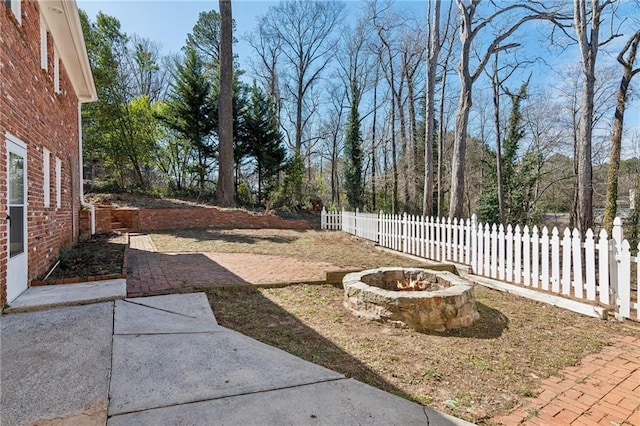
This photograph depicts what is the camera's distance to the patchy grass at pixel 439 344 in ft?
8.44

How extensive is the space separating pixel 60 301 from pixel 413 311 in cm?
394

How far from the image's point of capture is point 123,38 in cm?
1853

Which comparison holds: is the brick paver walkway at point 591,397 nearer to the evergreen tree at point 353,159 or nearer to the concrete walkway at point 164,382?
the concrete walkway at point 164,382

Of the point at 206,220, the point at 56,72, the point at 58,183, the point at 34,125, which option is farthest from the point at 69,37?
the point at 206,220

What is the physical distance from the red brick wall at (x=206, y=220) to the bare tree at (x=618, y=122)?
34.3ft

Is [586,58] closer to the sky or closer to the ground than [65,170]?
closer to the sky

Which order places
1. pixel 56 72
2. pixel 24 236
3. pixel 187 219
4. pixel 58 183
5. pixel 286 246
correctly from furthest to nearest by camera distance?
pixel 187 219 < pixel 286 246 < pixel 56 72 < pixel 58 183 < pixel 24 236

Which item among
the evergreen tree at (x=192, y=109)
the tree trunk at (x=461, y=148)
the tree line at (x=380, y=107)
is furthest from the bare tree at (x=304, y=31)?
the tree trunk at (x=461, y=148)

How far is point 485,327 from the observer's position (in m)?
3.97

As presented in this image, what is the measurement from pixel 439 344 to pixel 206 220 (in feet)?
38.1

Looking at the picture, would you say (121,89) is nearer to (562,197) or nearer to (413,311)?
(413,311)

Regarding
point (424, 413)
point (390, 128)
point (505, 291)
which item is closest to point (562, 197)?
point (390, 128)

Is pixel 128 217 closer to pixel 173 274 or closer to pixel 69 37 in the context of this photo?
pixel 69 37

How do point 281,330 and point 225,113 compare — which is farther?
point 225,113
